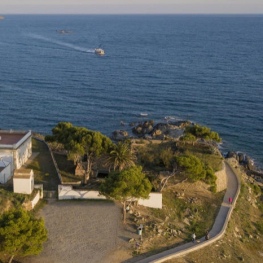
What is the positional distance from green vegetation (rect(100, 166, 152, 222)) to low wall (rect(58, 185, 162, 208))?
10.5ft

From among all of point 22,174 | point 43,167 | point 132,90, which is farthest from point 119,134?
point 22,174

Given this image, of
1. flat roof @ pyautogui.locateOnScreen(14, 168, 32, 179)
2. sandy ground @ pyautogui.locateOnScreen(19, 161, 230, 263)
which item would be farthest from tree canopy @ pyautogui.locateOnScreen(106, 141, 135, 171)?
flat roof @ pyautogui.locateOnScreen(14, 168, 32, 179)

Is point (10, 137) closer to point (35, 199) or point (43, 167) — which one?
point (43, 167)

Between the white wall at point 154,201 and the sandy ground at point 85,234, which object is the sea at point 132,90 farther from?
the sandy ground at point 85,234

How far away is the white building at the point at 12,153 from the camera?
48375mm

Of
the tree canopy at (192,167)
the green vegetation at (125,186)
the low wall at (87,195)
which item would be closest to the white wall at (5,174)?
the low wall at (87,195)

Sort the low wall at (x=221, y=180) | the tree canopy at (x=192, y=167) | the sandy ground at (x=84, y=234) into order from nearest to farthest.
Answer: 1. the sandy ground at (x=84, y=234)
2. the tree canopy at (x=192, y=167)
3. the low wall at (x=221, y=180)

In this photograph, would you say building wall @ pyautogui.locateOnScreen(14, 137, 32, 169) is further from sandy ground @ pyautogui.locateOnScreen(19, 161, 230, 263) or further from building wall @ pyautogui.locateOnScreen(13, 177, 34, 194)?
sandy ground @ pyautogui.locateOnScreen(19, 161, 230, 263)

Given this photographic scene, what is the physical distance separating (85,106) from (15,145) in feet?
165

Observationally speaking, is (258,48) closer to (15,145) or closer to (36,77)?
(36,77)

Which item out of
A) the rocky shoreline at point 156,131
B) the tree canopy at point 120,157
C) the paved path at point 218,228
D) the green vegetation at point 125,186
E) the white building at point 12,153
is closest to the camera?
the paved path at point 218,228

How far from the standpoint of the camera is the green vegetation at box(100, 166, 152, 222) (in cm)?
4075

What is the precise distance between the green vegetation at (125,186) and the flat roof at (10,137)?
54.4 feet

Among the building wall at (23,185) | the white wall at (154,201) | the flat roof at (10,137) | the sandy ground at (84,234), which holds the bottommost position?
the sandy ground at (84,234)
